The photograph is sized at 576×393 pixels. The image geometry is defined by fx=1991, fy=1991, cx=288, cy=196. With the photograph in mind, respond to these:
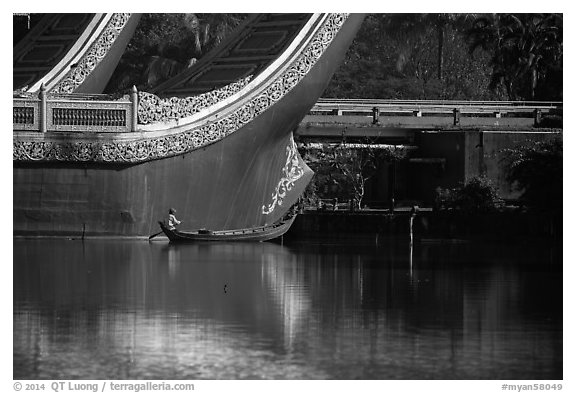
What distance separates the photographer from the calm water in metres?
20.6

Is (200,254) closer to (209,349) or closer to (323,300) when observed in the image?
(323,300)

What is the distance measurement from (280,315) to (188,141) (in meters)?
14.7

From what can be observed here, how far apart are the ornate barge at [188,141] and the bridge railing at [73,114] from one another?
0.8 inches

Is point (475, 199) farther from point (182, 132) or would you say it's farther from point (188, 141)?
point (182, 132)

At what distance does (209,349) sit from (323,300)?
540 centimetres

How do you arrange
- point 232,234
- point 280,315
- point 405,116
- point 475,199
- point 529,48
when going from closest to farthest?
point 280,315 < point 232,234 < point 475,199 < point 405,116 < point 529,48

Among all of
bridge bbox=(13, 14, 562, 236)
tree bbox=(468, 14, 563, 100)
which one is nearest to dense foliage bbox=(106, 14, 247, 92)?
tree bbox=(468, 14, 563, 100)

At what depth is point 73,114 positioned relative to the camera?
38.4 meters

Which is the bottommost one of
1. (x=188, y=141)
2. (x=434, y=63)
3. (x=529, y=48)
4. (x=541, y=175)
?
(x=541, y=175)

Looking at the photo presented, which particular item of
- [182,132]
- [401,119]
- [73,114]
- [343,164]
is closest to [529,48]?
[401,119]

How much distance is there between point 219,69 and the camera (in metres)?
40.9

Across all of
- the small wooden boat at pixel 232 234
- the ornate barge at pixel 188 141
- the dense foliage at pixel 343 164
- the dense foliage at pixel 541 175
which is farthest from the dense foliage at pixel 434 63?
the small wooden boat at pixel 232 234

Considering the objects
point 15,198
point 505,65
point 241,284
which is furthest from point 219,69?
point 505,65

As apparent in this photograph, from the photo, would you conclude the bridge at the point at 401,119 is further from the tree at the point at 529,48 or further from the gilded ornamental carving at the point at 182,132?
the gilded ornamental carving at the point at 182,132
